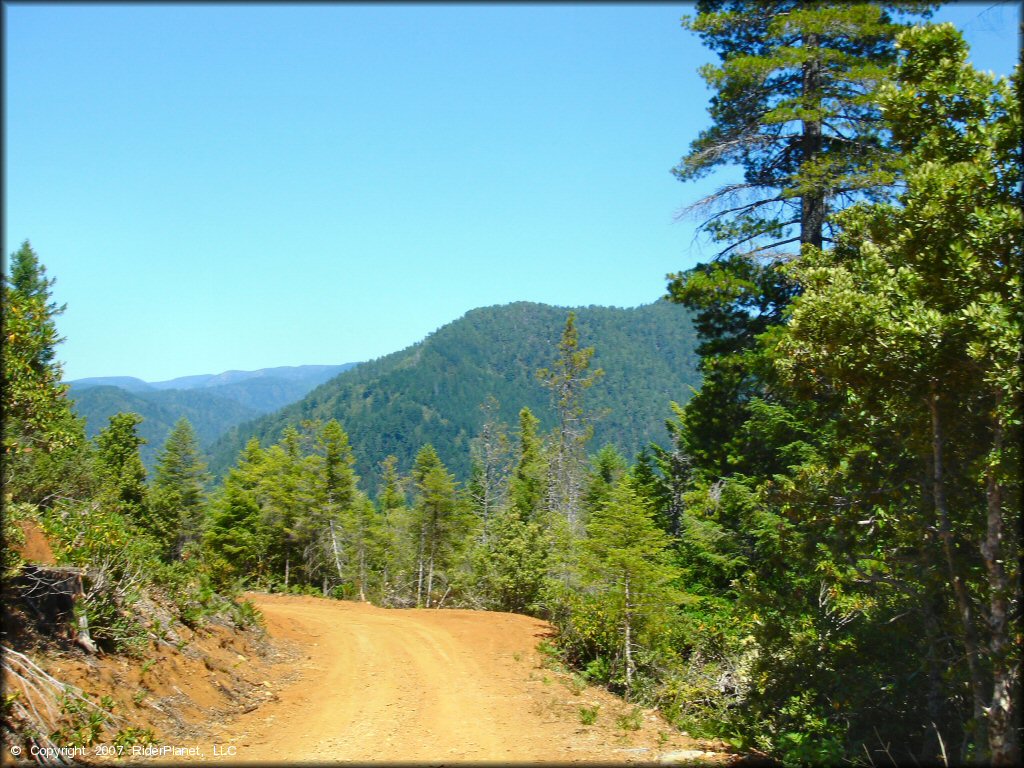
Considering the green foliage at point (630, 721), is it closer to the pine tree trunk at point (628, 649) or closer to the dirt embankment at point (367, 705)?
the dirt embankment at point (367, 705)

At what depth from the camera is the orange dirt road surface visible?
838 cm

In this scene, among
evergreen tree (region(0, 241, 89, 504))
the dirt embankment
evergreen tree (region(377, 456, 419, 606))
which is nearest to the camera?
evergreen tree (region(0, 241, 89, 504))

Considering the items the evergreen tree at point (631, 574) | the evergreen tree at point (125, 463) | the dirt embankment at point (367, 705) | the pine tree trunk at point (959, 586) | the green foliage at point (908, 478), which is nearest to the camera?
the green foliage at point (908, 478)

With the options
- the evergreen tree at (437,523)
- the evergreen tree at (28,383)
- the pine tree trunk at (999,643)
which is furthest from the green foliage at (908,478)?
the evergreen tree at (437,523)

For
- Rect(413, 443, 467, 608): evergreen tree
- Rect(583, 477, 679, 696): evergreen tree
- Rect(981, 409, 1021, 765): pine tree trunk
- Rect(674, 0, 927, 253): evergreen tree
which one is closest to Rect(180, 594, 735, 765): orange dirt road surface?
Rect(583, 477, 679, 696): evergreen tree

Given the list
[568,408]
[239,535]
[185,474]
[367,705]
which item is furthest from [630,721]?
[185,474]

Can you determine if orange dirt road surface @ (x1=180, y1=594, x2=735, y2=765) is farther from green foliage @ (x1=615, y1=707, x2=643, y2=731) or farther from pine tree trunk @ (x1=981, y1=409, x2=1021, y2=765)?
pine tree trunk @ (x1=981, y1=409, x2=1021, y2=765)

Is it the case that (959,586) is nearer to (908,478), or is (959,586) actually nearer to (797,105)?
(908,478)

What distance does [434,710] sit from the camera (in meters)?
10.1

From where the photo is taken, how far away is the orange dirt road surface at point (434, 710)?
8.38 metres

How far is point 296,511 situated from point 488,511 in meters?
14.0

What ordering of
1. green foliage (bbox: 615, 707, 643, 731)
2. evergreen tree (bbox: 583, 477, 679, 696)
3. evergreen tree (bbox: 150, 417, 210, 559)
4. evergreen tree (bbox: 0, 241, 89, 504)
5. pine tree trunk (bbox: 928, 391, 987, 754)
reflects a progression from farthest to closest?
evergreen tree (bbox: 150, 417, 210, 559) → evergreen tree (bbox: 583, 477, 679, 696) → green foliage (bbox: 615, 707, 643, 731) → evergreen tree (bbox: 0, 241, 89, 504) → pine tree trunk (bbox: 928, 391, 987, 754)

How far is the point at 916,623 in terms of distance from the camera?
7906 millimetres

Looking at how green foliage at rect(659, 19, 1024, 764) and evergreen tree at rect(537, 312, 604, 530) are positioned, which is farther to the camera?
evergreen tree at rect(537, 312, 604, 530)
